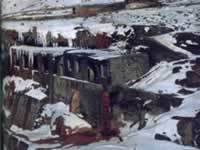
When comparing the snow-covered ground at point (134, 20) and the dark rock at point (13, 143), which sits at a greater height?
the snow-covered ground at point (134, 20)

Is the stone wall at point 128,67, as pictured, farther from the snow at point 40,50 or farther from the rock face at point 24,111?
the rock face at point 24,111

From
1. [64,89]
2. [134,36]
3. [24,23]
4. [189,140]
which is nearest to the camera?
[189,140]

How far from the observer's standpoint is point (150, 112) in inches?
65.1

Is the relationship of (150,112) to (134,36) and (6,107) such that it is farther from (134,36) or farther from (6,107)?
(6,107)

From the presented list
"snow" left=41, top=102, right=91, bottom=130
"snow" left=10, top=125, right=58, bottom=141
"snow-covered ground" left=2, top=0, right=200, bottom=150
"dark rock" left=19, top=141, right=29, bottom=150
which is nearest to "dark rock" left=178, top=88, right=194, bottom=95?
"snow-covered ground" left=2, top=0, right=200, bottom=150

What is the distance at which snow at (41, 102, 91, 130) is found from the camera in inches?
70.4

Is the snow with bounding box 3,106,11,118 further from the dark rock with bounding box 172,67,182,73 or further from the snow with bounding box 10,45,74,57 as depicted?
the dark rock with bounding box 172,67,182,73

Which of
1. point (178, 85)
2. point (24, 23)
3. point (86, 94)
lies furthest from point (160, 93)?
point (24, 23)

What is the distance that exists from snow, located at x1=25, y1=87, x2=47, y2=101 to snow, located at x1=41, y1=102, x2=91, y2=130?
0.14ft

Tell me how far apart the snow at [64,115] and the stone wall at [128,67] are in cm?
21

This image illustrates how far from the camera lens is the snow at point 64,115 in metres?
1.79

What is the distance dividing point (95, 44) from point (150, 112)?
0.33m

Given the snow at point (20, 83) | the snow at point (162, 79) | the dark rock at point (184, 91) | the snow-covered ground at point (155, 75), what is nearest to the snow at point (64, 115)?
the snow-covered ground at point (155, 75)

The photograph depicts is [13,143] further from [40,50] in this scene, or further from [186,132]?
[186,132]
